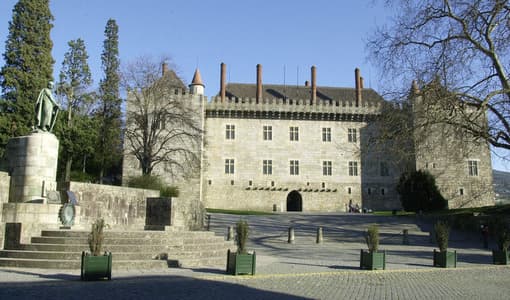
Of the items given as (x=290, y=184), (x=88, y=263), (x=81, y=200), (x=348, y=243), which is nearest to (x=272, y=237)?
(x=348, y=243)

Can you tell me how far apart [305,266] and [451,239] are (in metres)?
15.2

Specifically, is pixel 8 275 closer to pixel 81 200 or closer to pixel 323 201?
pixel 81 200

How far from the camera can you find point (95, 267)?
920cm

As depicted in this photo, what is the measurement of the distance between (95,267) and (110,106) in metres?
31.1

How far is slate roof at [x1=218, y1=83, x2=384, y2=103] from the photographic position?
47.6 m

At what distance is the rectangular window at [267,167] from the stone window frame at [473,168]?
1999 cm

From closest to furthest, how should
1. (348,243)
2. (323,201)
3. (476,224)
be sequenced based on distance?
1. (348,243)
2. (476,224)
3. (323,201)

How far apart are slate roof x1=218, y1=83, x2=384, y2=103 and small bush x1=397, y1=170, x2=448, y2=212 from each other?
12818 millimetres

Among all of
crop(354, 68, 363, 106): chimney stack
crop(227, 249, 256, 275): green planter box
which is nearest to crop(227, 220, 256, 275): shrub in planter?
crop(227, 249, 256, 275): green planter box

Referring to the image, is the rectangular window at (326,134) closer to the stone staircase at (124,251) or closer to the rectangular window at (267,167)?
the rectangular window at (267,167)

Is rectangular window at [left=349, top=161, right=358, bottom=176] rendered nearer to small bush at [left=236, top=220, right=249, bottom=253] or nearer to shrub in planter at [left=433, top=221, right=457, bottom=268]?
shrub in planter at [left=433, top=221, right=457, bottom=268]

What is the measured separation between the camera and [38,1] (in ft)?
102

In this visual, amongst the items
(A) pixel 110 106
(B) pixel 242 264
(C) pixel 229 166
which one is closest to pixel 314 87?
(C) pixel 229 166

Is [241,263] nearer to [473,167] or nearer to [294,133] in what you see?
[294,133]
